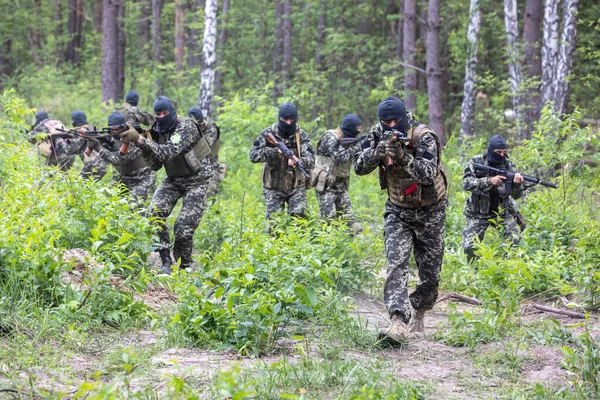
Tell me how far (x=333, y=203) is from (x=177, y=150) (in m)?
3.04

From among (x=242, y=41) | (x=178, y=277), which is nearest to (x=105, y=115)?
(x=242, y=41)

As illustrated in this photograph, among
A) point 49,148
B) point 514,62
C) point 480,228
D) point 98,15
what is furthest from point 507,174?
point 98,15

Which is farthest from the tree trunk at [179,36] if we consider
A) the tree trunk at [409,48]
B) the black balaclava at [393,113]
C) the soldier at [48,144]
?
the black balaclava at [393,113]

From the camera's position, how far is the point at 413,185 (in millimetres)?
6109

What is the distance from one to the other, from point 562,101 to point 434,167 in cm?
1029

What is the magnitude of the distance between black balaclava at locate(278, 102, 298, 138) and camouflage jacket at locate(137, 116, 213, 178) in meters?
1.22

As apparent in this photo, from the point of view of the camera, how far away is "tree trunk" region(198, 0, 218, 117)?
17141mm

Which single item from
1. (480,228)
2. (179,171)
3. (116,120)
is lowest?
(480,228)

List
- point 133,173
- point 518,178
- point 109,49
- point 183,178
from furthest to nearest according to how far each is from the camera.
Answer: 1. point 109,49
2. point 133,173
3. point 518,178
4. point 183,178

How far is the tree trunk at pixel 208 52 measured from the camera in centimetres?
1714

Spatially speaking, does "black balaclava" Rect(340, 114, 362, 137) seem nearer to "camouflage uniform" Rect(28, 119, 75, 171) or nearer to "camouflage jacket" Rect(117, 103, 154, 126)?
"camouflage jacket" Rect(117, 103, 154, 126)

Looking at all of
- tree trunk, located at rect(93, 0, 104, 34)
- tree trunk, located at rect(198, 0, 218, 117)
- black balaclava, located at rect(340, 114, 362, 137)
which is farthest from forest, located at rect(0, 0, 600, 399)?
tree trunk, located at rect(93, 0, 104, 34)

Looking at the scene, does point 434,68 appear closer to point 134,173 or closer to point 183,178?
point 134,173

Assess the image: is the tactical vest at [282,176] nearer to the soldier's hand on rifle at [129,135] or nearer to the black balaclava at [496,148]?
the soldier's hand on rifle at [129,135]
